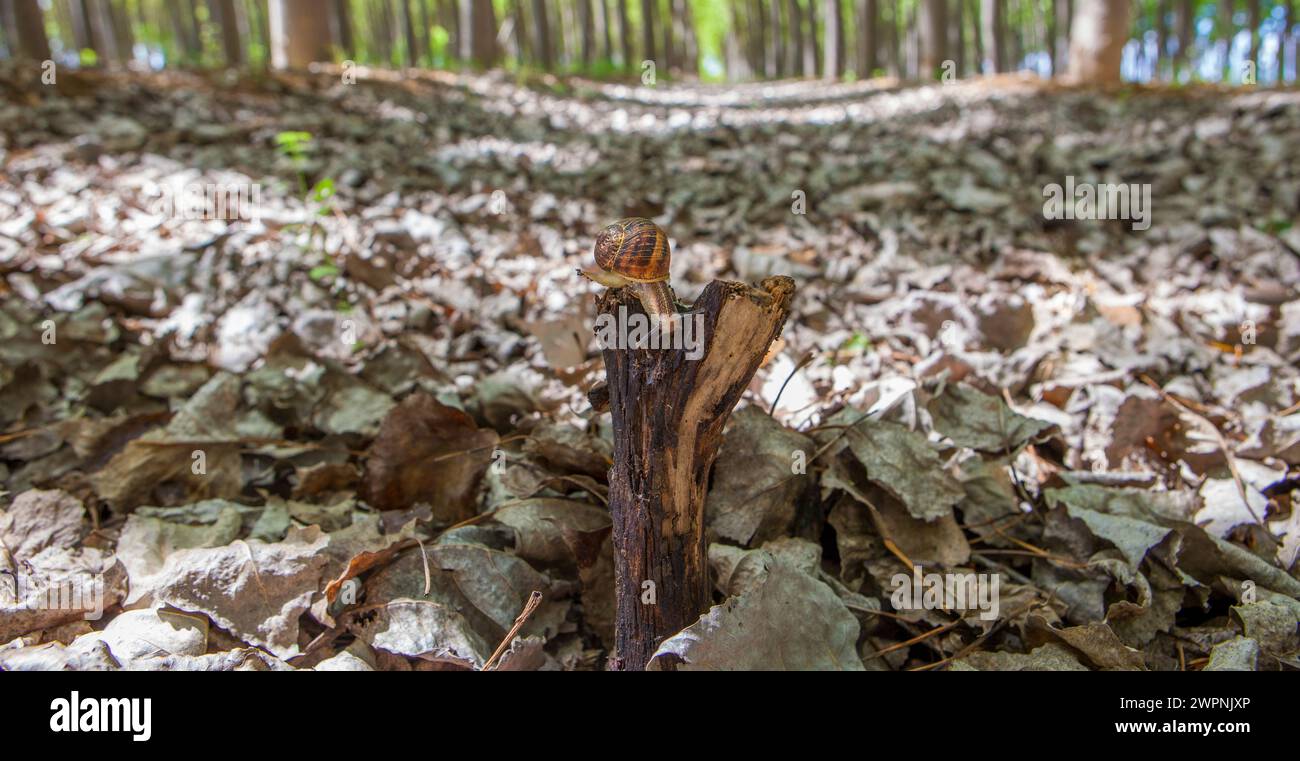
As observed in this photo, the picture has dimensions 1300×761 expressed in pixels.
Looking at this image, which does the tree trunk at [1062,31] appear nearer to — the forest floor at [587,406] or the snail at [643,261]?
the forest floor at [587,406]

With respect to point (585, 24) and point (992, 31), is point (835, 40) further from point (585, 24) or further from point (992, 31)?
point (585, 24)

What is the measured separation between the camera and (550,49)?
1730cm

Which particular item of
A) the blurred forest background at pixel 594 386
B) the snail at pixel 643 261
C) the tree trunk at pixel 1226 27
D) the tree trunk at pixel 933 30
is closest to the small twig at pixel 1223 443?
the blurred forest background at pixel 594 386

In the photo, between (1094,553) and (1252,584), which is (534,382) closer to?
(1094,553)

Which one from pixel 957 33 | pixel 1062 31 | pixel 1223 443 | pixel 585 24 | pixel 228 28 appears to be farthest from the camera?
pixel 957 33

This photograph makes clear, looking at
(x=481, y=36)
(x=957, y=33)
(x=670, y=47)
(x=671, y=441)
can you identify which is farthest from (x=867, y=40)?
(x=671, y=441)

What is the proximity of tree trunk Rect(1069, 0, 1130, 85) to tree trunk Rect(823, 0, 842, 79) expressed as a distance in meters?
8.45

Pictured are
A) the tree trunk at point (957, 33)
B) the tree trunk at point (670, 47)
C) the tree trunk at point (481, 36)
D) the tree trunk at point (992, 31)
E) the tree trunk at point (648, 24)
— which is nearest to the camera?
the tree trunk at point (481, 36)

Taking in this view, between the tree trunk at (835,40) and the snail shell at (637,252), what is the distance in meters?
17.8

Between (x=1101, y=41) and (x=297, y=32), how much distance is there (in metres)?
9.65

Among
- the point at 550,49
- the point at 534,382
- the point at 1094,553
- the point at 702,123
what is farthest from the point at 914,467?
the point at 550,49

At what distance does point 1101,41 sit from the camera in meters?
9.48

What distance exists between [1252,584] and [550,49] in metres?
17.5

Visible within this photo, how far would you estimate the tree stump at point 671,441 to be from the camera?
1478 mm
